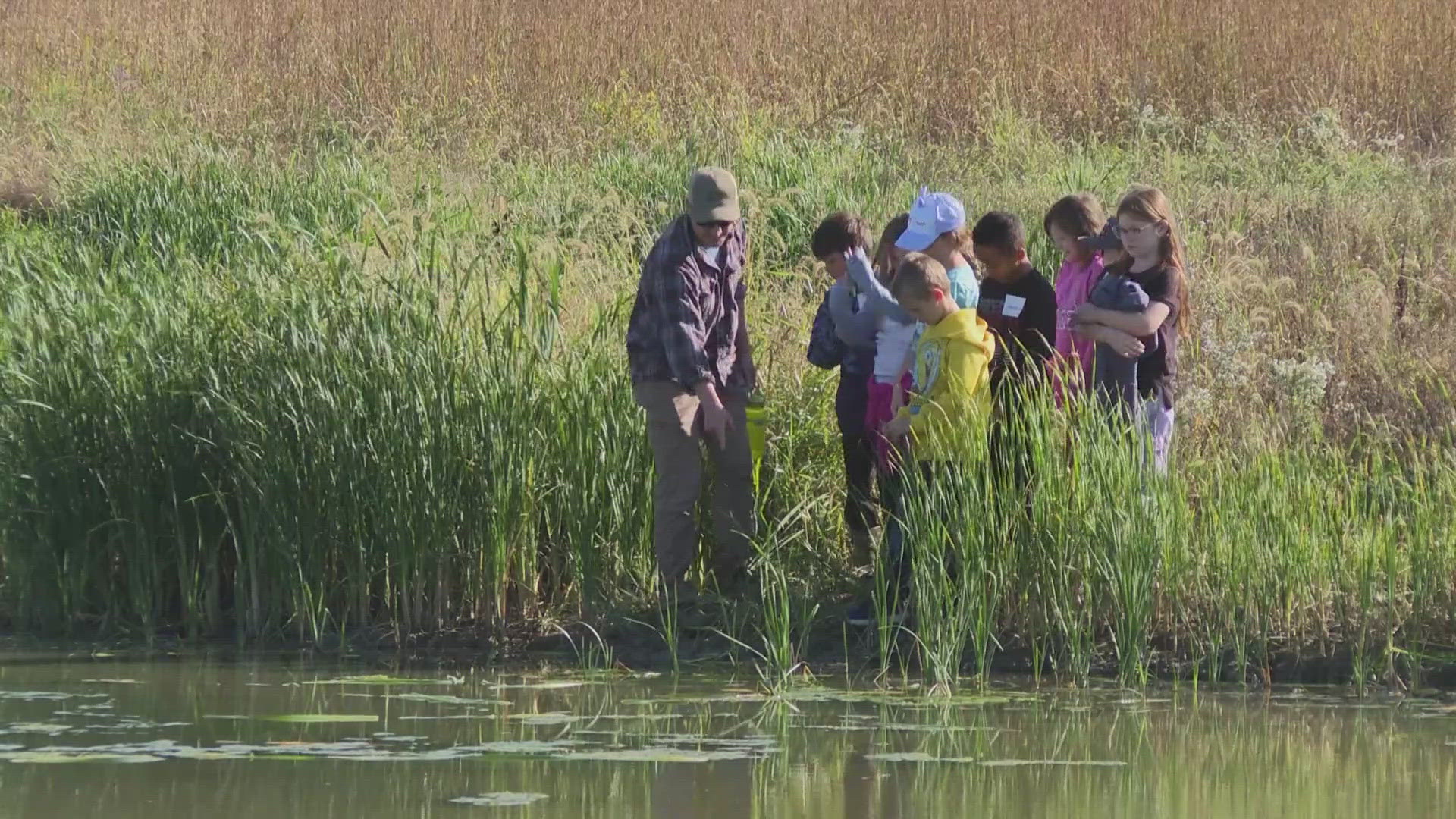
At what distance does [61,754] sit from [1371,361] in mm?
6143

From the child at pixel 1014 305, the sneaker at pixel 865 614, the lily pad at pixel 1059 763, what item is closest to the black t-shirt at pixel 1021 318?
the child at pixel 1014 305

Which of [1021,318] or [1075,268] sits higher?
Result: [1075,268]

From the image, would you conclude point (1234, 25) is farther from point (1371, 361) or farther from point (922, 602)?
point (922, 602)

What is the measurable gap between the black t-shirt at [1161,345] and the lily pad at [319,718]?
2802 mm

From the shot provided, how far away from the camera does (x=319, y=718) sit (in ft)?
19.7

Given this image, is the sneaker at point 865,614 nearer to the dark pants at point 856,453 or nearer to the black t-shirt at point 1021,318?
the dark pants at point 856,453

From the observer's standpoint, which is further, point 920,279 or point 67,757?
point 920,279

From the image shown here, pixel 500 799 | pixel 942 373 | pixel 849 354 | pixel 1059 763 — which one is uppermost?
pixel 849 354

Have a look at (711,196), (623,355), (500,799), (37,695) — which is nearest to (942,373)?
(711,196)

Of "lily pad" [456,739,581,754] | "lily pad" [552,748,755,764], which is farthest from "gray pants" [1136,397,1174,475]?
"lily pad" [456,739,581,754]

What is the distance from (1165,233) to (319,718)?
3.14 metres

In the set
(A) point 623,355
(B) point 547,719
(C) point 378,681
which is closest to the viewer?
(B) point 547,719

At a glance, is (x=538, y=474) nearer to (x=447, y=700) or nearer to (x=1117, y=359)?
(x=447, y=700)

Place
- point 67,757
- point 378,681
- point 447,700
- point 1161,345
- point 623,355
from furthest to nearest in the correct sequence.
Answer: point 623,355 → point 1161,345 → point 378,681 → point 447,700 → point 67,757
